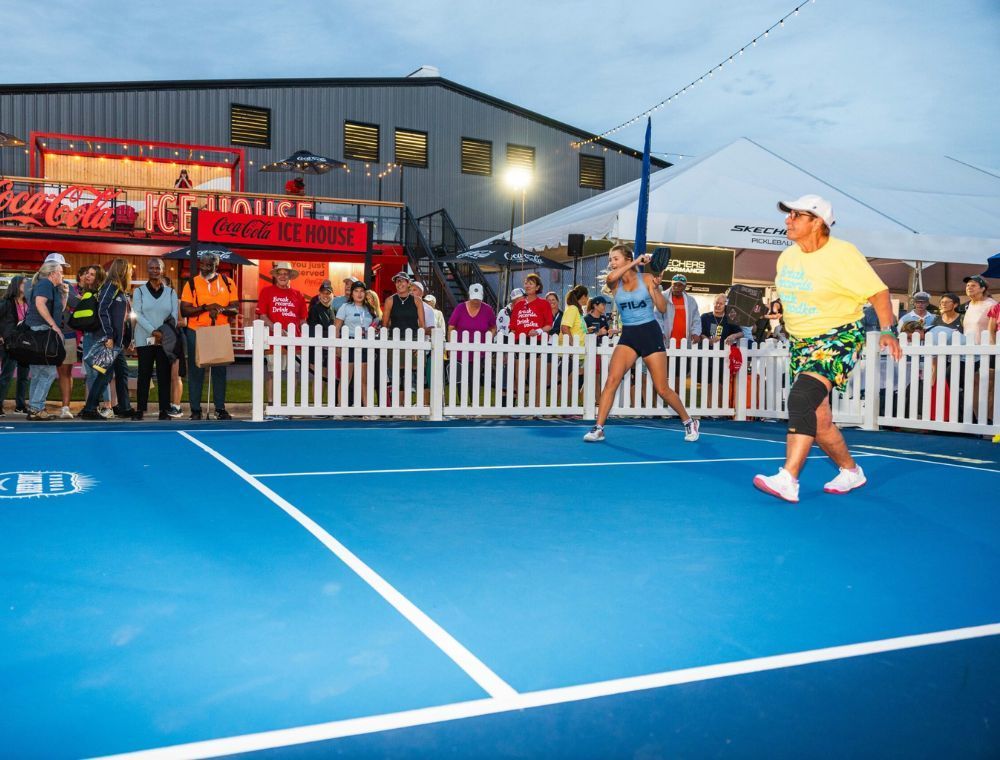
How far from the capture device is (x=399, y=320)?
10758 millimetres

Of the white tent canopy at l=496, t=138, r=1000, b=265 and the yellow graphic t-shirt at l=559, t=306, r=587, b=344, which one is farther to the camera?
the white tent canopy at l=496, t=138, r=1000, b=265

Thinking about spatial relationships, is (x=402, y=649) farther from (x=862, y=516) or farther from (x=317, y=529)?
(x=862, y=516)

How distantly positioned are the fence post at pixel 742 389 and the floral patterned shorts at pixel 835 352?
6.20 m

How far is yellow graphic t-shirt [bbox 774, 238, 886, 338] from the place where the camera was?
5.00 metres

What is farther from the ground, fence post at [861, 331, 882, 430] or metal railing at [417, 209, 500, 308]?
metal railing at [417, 209, 500, 308]

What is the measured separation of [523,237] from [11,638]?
57.9ft

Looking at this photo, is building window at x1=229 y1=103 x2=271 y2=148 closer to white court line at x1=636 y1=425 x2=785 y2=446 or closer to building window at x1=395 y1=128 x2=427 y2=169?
building window at x1=395 y1=128 x2=427 y2=169

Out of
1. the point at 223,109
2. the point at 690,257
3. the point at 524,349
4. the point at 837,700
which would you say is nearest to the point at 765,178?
the point at 690,257

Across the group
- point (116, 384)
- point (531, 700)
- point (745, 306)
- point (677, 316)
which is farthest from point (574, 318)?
point (531, 700)

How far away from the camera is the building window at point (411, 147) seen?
3070 cm

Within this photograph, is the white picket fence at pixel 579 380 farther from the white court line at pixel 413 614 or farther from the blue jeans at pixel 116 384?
the white court line at pixel 413 614

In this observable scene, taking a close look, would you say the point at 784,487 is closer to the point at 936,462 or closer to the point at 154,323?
the point at 936,462

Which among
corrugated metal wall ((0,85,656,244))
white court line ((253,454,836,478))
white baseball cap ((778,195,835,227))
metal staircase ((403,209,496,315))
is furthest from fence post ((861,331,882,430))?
corrugated metal wall ((0,85,656,244))

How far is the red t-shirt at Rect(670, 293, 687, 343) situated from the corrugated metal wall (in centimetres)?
1955
